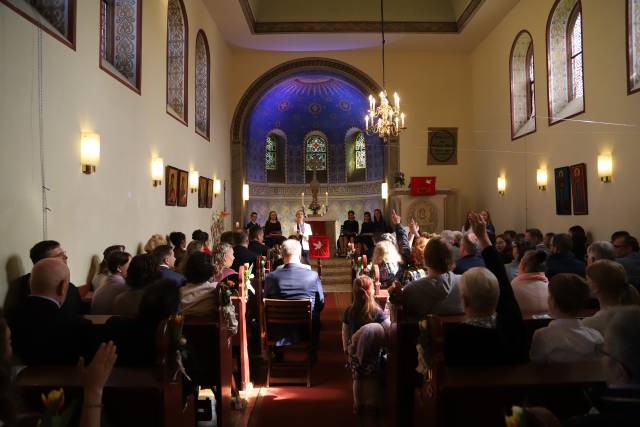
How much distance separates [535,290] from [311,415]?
7.73ft

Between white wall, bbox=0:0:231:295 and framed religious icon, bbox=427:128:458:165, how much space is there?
838 cm

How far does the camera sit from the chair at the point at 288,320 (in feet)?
19.1

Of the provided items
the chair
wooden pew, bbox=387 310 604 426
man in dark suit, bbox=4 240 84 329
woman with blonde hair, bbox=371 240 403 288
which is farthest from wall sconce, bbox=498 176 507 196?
wooden pew, bbox=387 310 604 426

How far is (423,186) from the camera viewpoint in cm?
1545

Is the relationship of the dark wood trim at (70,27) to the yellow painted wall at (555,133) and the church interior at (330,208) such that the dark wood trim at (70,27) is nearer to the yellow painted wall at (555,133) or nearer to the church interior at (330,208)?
the church interior at (330,208)

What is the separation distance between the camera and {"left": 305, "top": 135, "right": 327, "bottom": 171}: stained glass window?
21891 millimetres

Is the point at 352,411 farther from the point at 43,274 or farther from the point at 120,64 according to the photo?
the point at 120,64

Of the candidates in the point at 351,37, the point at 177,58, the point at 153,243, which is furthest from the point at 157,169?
the point at 351,37

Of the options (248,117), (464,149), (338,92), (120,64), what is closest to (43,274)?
(120,64)

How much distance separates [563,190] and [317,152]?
1243cm

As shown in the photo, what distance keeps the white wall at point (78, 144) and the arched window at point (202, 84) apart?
1.96 metres

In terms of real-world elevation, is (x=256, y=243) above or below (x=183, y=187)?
below

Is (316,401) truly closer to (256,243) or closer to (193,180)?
(256,243)

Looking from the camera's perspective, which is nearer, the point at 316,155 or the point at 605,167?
the point at 605,167
